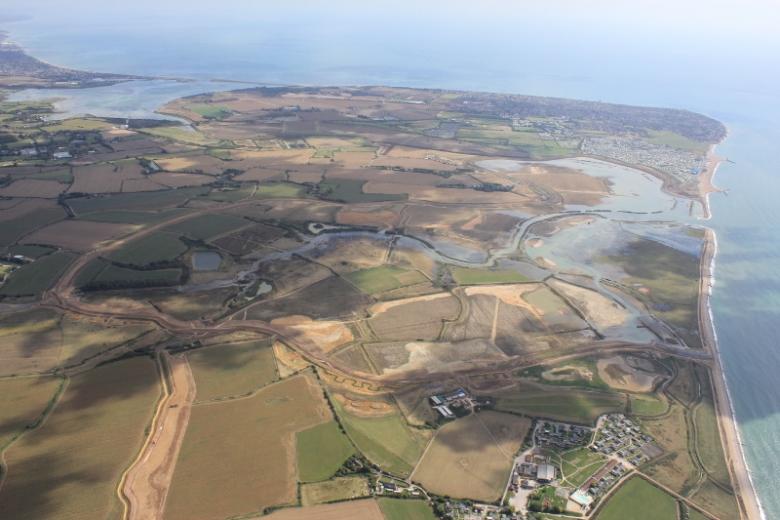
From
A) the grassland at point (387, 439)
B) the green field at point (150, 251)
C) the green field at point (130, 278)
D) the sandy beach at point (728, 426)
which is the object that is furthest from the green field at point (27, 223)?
the sandy beach at point (728, 426)

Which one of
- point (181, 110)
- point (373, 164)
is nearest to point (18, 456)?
point (373, 164)

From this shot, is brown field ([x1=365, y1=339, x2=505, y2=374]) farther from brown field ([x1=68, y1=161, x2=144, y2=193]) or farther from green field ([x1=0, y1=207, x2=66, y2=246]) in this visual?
brown field ([x1=68, y1=161, x2=144, y2=193])

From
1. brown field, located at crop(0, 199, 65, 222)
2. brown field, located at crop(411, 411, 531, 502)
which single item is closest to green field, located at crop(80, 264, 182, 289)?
brown field, located at crop(0, 199, 65, 222)

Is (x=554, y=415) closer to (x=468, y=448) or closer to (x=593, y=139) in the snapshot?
(x=468, y=448)

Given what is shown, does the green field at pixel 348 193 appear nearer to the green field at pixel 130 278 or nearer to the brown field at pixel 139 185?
the brown field at pixel 139 185

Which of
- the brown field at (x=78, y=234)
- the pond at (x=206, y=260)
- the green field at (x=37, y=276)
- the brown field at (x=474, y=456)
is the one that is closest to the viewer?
the brown field at (x=474, y=456)
